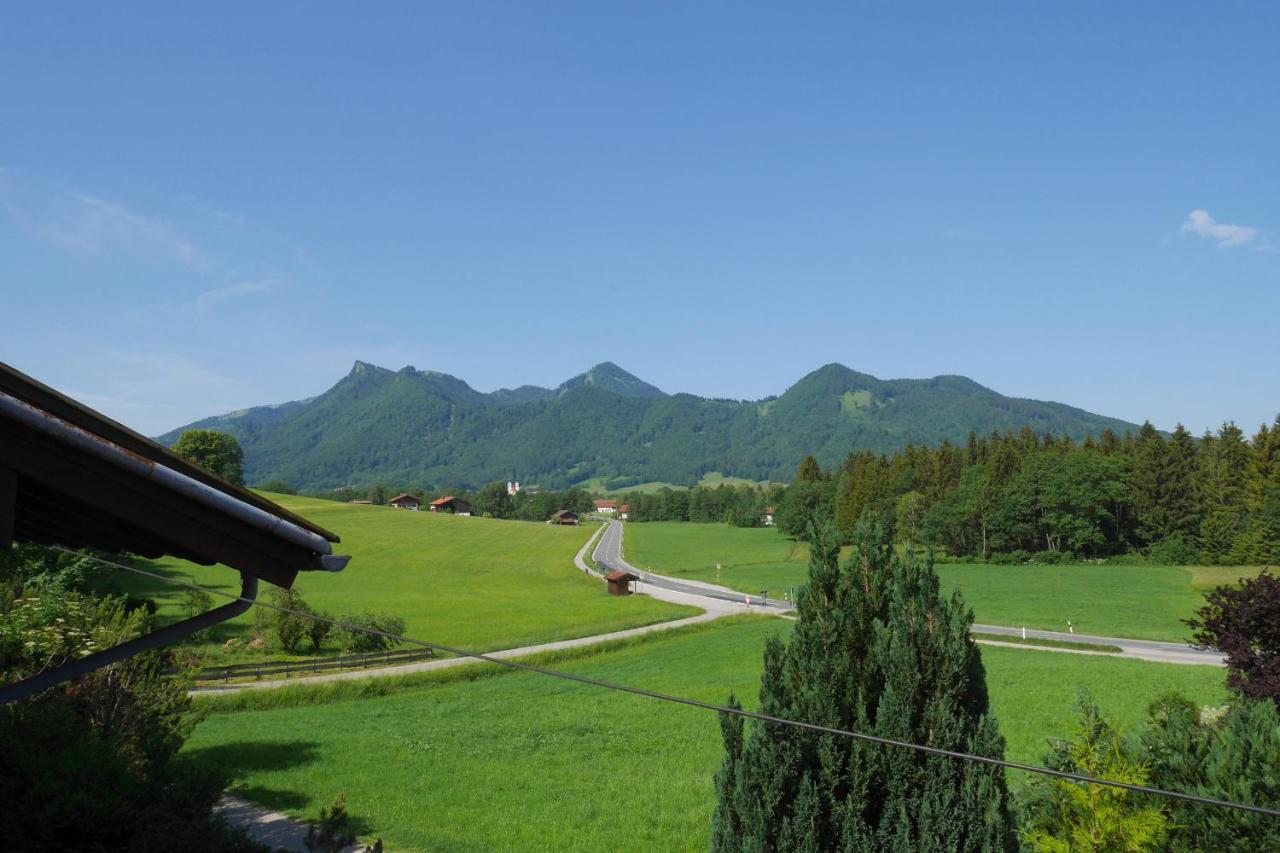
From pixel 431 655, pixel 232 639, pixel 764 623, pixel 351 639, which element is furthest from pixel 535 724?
pixel 764 623

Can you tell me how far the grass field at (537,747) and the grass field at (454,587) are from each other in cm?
544

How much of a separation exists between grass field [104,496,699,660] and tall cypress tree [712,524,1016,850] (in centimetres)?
933

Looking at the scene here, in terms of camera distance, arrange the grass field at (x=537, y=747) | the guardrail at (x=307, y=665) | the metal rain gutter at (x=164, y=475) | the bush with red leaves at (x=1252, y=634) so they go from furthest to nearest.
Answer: the guardrail at (x=307, y=665) < the grass field at (x=537, y=747) < the bush with red leaves at (x=1252, y=634) < the metal rain gutter at (x=164, y=475)

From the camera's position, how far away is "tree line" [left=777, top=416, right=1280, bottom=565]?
7125 cm

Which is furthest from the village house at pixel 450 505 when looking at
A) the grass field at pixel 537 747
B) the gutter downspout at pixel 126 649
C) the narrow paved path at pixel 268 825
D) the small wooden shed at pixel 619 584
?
the gutter downspout at pixel 126 649

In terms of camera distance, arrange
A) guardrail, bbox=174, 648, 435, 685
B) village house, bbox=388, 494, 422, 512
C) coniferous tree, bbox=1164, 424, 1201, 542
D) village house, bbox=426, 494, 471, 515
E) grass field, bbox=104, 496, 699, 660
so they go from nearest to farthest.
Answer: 1. guardrail, bbox=174, 648, 435, 685
2. grass field, bbox=104, 496, 699, 660
3. coniferous tree, bbox=1164, 424, 1201, 542
4. village house, bbox=426, 494, 471, 515
5. village house, bbox=388, 494, 422, 512

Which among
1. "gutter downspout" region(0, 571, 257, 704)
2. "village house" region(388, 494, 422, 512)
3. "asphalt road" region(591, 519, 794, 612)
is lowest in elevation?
"asphalt road" region(591, 519, 794, 612)

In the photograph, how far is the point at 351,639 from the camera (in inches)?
1497

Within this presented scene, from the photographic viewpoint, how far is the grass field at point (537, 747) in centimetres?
1395

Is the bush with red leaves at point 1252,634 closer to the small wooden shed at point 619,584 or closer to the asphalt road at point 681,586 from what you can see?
the asphalt road at point 681,586

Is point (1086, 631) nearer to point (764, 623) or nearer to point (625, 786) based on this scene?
point (764, 623)

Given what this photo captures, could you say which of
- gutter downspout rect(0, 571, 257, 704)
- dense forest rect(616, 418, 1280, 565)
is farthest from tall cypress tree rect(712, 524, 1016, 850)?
A: dense forest rect(616, 418, 1280, 565)

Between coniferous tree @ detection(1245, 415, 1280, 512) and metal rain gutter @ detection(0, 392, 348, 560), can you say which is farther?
coniferous tree @ detection(1245, 415, 1280, 512)

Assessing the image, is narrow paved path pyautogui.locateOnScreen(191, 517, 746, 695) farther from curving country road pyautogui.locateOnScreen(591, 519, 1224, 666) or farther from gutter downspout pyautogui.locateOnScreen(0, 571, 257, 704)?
gutter downspout pyautogui.locateOnScreen(0, 571, 257, 704)
